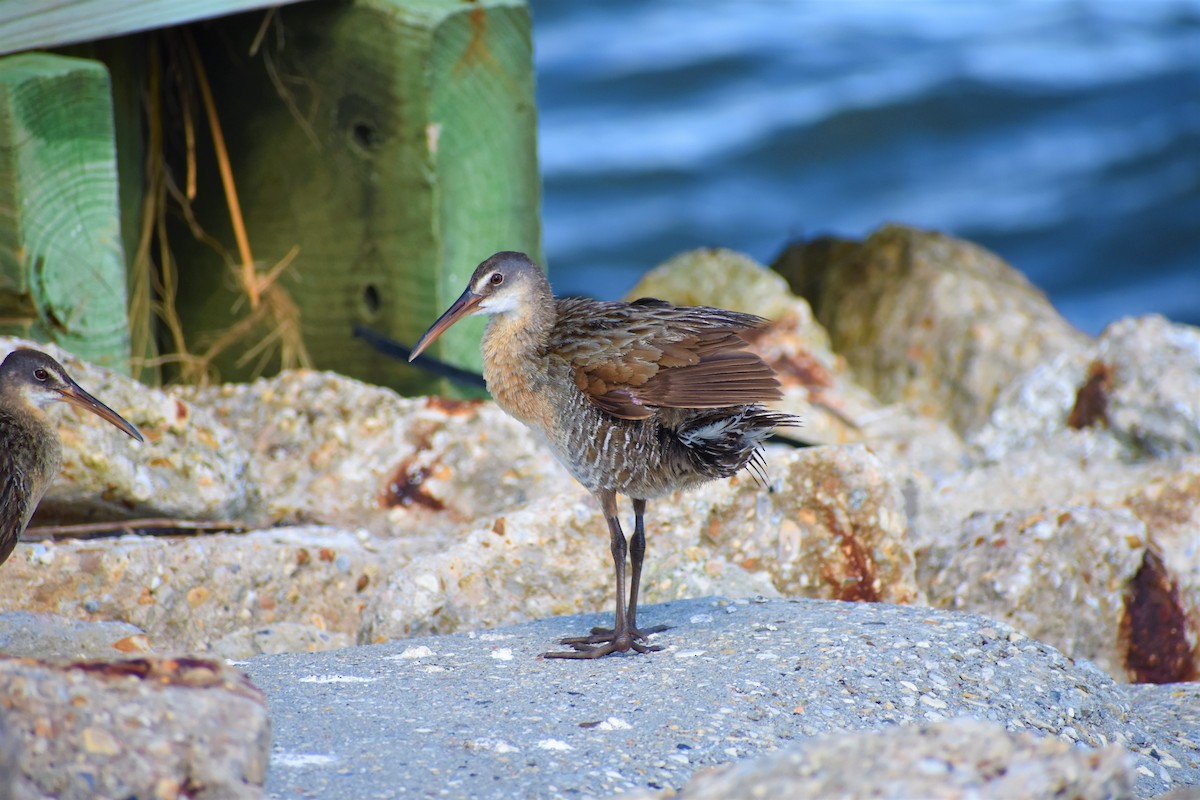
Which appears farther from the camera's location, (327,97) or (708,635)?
(327,97)

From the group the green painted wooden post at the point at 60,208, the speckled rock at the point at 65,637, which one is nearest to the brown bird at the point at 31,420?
the speckled rock at the point at 65,637

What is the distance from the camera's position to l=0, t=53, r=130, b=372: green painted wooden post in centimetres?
494

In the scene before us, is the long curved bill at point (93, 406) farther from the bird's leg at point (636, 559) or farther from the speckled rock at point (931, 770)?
the speckled rock at point (931, 770)

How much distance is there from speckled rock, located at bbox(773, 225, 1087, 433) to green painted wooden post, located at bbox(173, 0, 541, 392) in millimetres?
2793

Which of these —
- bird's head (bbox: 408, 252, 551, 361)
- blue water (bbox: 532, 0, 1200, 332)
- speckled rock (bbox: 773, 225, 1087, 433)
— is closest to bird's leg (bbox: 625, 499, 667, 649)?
bird's head (bbox: 408, 252, 551, 361)

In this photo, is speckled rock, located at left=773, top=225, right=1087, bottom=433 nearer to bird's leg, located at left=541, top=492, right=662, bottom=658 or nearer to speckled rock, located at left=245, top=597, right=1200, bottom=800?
speckled rock, located at left=245, top=597, right=1200, bottom=800

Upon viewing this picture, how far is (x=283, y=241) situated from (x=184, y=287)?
56cm

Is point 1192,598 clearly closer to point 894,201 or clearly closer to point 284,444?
point 284,444

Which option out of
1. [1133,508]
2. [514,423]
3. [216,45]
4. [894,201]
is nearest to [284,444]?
[514,423]

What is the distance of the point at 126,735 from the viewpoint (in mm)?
2621

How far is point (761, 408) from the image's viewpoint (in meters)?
4.44

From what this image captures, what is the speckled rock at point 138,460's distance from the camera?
15.6 feet

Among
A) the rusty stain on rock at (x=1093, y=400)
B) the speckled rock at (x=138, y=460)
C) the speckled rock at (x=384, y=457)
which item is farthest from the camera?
the rusty stain on rock at (x=1093, y=400)

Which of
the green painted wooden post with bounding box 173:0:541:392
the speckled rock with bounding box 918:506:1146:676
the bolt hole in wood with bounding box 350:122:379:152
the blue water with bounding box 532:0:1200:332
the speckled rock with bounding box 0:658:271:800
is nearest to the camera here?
the speckled rock with bounding box 0:658:271:800
